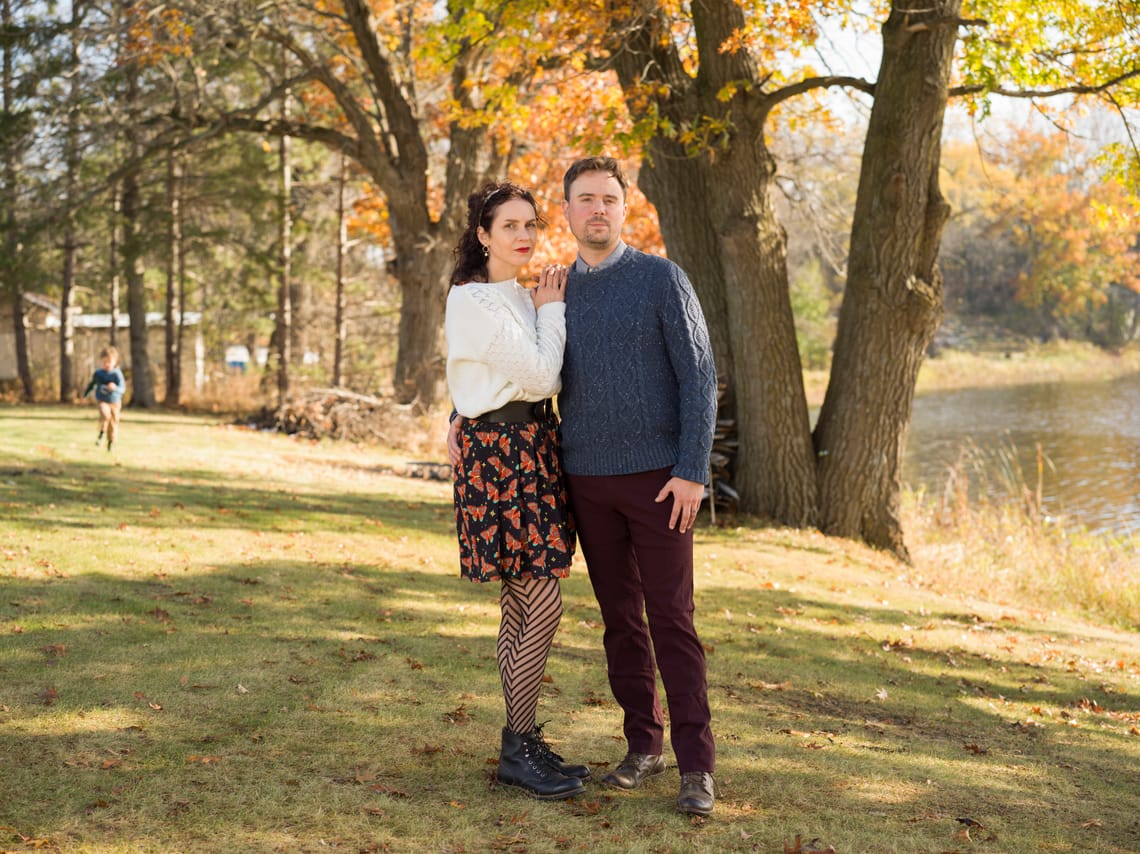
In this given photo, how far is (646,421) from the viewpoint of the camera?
374 cm

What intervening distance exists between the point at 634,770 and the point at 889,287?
Result: 24.0 feet

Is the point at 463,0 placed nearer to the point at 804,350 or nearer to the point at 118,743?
the point at 118,743

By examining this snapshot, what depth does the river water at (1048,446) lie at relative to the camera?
16528 millimetres

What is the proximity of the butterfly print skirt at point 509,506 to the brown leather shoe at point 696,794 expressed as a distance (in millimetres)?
Result: 809

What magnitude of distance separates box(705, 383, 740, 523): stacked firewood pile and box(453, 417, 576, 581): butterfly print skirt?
298 inches

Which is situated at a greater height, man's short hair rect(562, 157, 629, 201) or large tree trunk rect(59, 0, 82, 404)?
large tree trunk rect(59, 0, 82, 404)

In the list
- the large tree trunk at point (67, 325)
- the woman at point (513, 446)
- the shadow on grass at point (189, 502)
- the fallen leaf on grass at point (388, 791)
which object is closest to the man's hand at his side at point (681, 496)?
the woman at point (513, 446)

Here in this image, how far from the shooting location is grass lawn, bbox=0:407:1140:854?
11.9 ft

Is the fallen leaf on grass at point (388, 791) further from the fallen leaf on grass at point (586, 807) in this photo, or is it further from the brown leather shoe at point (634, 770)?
the brown leather shoe at point (634, 770)

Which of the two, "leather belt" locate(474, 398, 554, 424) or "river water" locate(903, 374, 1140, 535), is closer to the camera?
"leather belt" locate(474, 398, 554, 424)

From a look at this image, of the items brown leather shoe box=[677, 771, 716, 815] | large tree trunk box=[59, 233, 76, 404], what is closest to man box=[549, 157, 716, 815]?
brown leather shoe box=[677, 771, 716, 815]

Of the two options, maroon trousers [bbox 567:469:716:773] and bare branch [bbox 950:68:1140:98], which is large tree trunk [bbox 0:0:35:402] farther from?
maroon trousers [bbox 567:469:716:773]

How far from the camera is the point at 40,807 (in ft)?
11.6

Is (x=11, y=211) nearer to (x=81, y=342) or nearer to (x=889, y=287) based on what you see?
(x=889, y=287)
